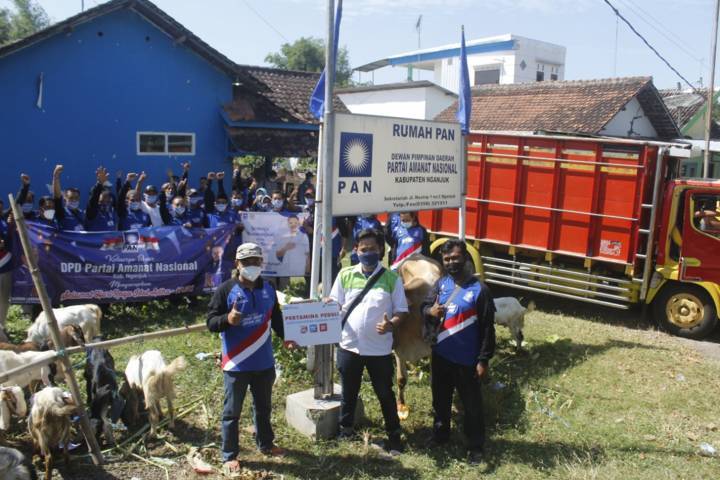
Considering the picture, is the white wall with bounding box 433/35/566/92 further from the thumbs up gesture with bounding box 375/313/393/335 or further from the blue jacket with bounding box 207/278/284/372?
the blue jacket with bounding box 207/278/284/372

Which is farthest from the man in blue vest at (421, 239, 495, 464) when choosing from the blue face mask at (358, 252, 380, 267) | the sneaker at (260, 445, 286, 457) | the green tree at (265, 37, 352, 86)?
the green tree at (265, 37, 352, 86)

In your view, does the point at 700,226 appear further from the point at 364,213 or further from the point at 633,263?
the point at 364,213

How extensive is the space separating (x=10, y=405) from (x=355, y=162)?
3.69 meters

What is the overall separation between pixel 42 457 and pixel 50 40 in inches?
409

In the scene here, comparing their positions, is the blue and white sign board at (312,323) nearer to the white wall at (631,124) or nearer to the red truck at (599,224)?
the red truck at (599,224)

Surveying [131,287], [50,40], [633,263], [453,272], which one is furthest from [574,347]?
[50,40]

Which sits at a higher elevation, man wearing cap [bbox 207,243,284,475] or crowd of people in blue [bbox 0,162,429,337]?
crowd of people in blue [bbox 0,162,429,337]

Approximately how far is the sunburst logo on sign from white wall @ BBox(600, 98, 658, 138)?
17911 mm

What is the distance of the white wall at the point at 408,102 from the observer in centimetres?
3192

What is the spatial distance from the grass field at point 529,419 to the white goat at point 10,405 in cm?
43

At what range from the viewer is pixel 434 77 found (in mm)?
46312

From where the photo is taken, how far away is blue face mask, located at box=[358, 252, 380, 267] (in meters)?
5.50

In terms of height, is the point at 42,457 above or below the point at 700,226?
below

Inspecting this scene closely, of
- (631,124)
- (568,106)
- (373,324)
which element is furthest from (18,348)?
(631,124)
